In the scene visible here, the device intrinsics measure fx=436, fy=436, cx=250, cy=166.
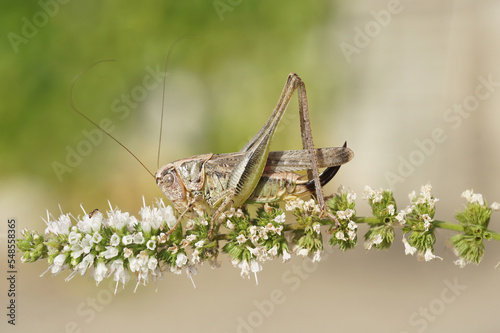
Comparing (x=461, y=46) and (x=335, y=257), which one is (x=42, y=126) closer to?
(x=335, y=257)

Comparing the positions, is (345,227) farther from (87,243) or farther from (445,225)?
(87,243)

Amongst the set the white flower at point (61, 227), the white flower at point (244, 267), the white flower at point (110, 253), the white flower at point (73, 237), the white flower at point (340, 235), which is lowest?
the white flower at point (244, 267)

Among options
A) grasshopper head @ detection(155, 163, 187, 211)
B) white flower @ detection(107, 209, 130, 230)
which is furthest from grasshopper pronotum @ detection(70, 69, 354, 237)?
white flower @ detection(107, 209, 130, 230)

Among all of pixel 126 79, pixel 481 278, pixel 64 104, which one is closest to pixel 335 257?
pixel 481 278

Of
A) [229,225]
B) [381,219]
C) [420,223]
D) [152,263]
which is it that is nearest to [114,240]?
[152,263]

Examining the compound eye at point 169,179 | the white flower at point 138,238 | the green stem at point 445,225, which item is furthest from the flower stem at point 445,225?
the compound eye at point 169,179

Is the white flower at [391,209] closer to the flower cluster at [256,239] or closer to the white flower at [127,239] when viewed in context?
the flower cluster at [256,239]
